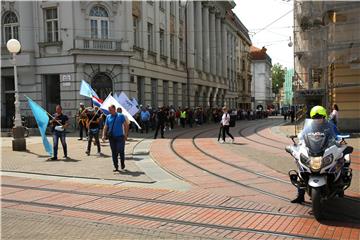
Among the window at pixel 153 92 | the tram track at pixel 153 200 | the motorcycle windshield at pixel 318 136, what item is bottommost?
the tram track at pixel 153 200

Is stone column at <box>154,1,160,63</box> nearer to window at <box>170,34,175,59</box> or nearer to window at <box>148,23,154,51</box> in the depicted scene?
window at <box>148,23,154,51</box>

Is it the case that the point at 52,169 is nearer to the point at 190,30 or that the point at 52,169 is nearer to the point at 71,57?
the point at 71,57

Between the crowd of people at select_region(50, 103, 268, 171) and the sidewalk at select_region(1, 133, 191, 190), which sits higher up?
the crowd of people at select_region(50, 103, 268, 171)

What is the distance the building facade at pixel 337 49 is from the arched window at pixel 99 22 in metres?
12.9

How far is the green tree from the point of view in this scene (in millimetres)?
127500

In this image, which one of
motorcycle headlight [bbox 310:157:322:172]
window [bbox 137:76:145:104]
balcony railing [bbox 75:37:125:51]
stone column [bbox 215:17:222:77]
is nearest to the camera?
motorcycle headlight [bbox 310:157:322:172]

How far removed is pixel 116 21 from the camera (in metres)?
30.6

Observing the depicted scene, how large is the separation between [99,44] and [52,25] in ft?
12.5

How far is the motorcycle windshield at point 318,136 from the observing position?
6.84 meters

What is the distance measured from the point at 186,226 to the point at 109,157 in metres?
8.20

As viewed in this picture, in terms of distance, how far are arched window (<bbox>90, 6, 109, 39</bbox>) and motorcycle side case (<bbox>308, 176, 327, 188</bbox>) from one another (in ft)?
83.2

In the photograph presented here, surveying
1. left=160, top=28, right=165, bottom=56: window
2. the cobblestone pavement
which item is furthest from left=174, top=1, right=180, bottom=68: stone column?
the cobblestone pavement

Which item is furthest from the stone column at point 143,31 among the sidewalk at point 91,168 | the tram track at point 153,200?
the tram track at point 153,200

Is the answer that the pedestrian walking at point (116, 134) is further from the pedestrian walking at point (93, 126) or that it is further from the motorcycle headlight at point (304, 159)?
the motorcycle headlight at point (304, 159)
